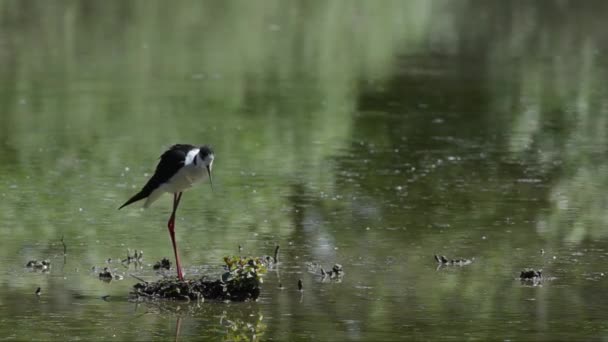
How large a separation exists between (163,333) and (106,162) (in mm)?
5700

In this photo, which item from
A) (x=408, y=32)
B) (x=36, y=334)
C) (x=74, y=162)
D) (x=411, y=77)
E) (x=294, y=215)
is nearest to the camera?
(x=36, y=334)

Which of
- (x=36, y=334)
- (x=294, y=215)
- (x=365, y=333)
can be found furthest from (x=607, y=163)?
(x=36, y=334)

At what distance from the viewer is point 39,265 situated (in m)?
9.40

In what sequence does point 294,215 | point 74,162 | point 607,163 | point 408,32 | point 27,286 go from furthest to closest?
1. point 408,32
2. point 607,163
3. point 74,162
4. point 294,215
5. point 27,286

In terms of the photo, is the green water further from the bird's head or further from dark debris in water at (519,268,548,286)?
the bird's head

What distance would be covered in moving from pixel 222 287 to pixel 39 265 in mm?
1426

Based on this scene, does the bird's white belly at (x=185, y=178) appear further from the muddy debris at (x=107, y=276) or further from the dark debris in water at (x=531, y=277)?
the dark debris in water at (x=531, y=277)

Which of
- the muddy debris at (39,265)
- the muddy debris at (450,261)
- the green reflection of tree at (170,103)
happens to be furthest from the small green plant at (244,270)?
the muddy debris at (450,261)

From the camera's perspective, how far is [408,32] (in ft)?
89.5

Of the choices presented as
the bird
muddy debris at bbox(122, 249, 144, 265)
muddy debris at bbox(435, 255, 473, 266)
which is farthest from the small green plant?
muddy debris at bbox(435, 255, 473, 266)

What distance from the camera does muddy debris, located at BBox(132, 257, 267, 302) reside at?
8.63 metres

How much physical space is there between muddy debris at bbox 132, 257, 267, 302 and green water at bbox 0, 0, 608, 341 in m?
0.10

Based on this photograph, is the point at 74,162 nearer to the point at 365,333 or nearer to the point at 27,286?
the point at 27,286

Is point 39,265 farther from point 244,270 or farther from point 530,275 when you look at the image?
point 530,275
